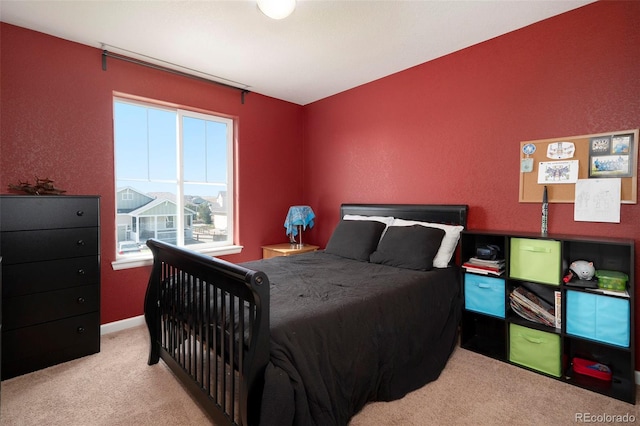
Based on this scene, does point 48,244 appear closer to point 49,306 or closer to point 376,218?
point 49,306

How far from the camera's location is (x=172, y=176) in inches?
133

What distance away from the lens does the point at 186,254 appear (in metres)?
1.82

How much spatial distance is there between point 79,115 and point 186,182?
3.59ft

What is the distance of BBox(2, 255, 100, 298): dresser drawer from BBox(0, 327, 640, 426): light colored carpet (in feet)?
1.92

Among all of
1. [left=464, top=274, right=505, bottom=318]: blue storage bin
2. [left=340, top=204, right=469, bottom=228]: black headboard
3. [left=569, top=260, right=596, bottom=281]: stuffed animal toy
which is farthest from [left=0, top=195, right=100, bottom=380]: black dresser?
[left=569, top=260, right=596, bottom=281]: stuffed animal toy

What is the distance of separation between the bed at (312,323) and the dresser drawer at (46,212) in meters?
0.58

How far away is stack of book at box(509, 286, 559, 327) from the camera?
2.15m

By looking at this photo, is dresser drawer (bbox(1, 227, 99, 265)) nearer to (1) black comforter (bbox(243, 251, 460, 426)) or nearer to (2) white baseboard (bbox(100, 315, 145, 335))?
(2) white baseboard (bbox(100, 315, 145, 335))

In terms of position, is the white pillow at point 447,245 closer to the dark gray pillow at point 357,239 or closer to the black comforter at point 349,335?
the black comforter at point 349,335

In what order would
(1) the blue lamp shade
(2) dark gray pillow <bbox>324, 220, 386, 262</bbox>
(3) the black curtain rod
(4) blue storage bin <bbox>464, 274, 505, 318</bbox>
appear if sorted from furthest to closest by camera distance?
(1) the blue lamp shade, (2) dark gray pillow <bbox>324, 220, 386, 262</bbox>, (3) the black curtain rod, (4) blue storage bin <bbox>464, 274, 505, 318</bbox>

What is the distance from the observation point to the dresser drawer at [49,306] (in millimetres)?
2111

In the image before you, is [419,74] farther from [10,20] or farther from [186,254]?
[10,20]

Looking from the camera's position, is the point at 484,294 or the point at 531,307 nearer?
the point at 531,307

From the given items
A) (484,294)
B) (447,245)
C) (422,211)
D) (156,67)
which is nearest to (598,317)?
(484,294)
